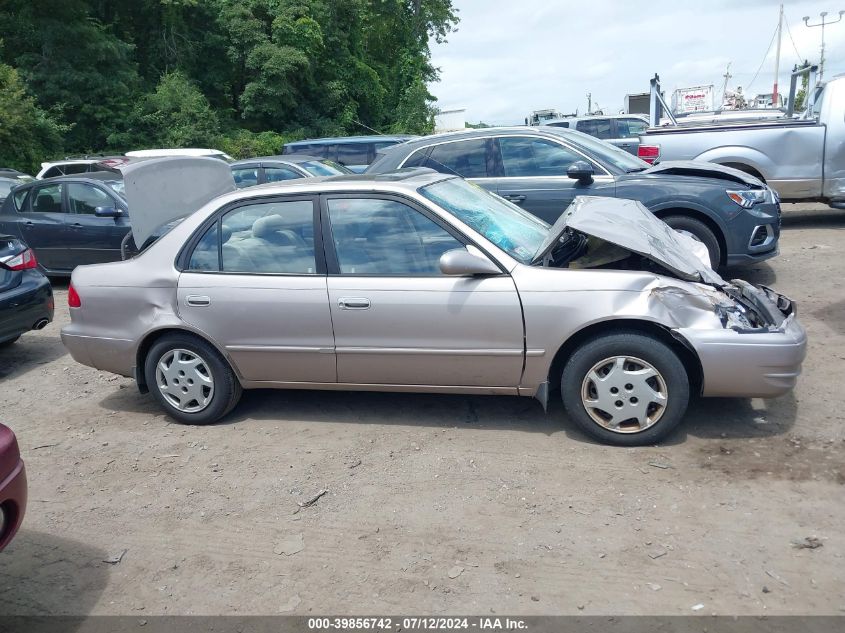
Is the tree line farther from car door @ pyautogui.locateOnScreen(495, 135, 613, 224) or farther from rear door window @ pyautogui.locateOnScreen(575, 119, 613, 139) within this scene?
car door @ pyautogui.locateOnScreen(495, 135, 613, 224)

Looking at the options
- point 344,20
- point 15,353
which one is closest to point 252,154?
point 344,20

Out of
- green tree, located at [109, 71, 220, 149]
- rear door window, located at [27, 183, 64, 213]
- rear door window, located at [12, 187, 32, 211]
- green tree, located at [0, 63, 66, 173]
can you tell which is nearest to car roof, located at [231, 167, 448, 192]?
rear door window, located at [27, 183, 64, 213]

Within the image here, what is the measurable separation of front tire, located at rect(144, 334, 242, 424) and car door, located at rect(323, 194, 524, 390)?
2.81 feet

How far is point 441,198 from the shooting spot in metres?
4.87

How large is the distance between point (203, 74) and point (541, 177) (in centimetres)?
2932

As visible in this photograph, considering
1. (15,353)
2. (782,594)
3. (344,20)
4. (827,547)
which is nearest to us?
(782,594)

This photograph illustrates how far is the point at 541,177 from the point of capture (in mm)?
7762

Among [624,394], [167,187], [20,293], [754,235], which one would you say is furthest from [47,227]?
[754,235]

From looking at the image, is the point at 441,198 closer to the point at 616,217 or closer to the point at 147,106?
the point at 616,217

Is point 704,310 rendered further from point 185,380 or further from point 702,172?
point 702,172

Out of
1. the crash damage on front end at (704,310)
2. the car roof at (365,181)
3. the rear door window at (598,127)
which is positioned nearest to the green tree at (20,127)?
the rear door window at (598,127)

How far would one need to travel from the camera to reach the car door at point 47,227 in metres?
10.2

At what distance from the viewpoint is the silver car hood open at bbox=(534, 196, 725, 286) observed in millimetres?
4398

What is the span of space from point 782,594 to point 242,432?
3378 mm
